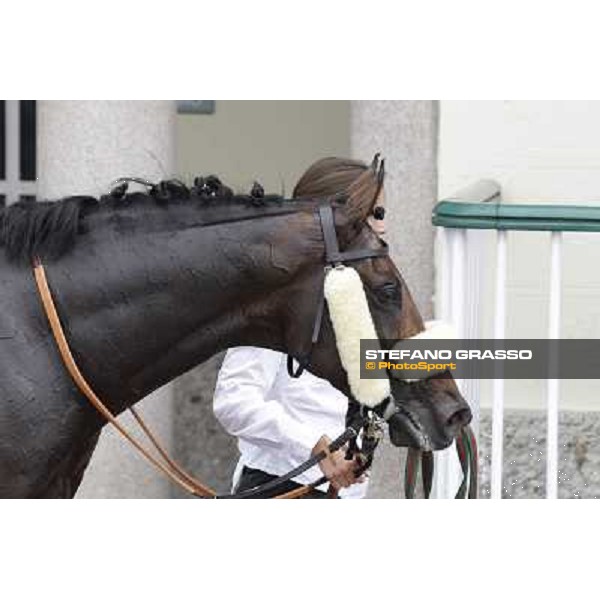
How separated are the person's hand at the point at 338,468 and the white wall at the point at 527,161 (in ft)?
8.17

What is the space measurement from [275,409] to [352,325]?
25.7 inches

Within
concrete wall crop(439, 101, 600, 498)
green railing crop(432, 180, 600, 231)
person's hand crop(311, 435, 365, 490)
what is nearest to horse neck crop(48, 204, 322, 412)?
person's hand crop(311, 435, 365, 490)

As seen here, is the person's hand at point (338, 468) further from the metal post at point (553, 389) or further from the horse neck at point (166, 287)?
the metal post at point (553, 389)

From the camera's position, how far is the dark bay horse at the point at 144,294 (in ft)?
17.1

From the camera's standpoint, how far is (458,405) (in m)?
5.42

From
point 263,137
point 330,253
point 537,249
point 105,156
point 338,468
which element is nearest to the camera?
point 330,253

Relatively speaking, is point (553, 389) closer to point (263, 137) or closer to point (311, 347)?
point (311, 347)

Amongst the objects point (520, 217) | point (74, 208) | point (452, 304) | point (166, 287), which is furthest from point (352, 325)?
point (452, 304)

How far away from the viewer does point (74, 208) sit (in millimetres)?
5277

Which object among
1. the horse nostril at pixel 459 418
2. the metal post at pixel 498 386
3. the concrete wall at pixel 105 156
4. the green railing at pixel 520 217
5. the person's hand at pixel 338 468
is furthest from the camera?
the concrete wall at pixel 105 156

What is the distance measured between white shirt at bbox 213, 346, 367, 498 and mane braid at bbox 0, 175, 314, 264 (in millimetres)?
590

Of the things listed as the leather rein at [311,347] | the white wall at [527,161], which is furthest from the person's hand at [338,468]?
the white wall at [527,161]

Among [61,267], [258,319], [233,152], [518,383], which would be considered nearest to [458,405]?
[258,319]

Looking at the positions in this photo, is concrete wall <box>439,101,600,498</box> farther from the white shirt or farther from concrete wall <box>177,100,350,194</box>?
the white shirt
